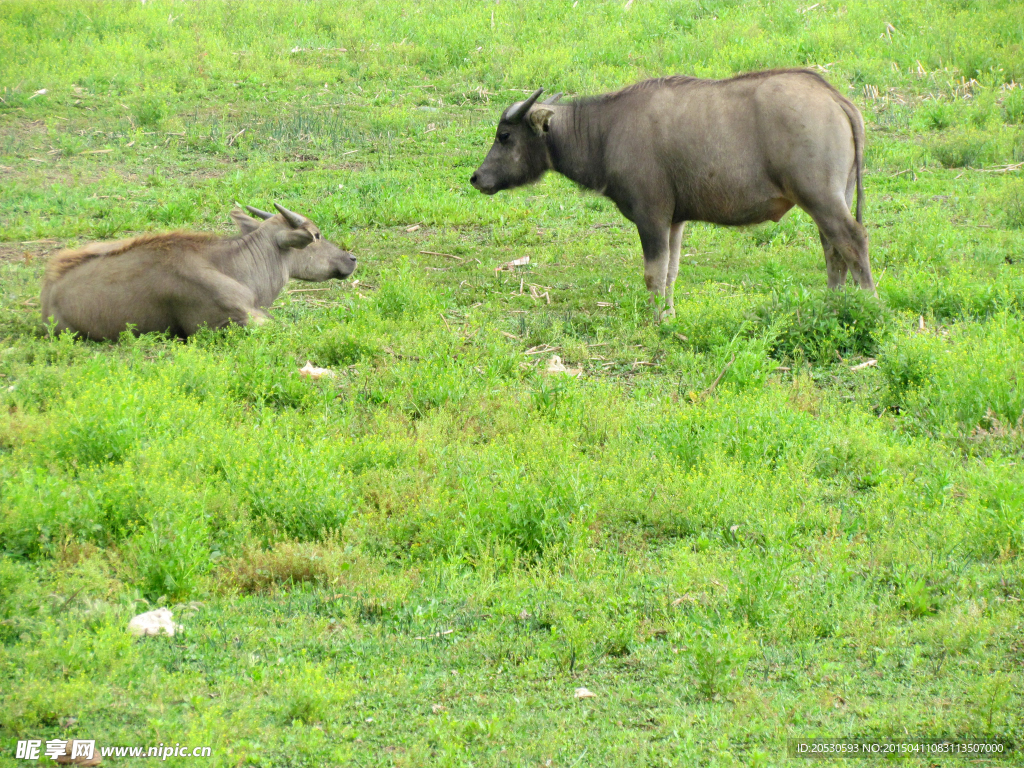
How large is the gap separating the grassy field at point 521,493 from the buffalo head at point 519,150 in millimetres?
918

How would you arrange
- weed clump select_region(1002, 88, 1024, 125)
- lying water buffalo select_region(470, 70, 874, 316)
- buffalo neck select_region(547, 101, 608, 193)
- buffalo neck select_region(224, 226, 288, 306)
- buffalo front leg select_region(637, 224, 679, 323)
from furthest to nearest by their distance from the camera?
weed clump select_region(1002, 88, 1024, 125) < buffalo neck select_region(547, 101, 608, 193) < buffalo front leg select_region(637, 224, 679, 323) < buffalo neck select_region(224, 226, 288, 306) < lying water buffalo select_region(470, 70, 874, 316)

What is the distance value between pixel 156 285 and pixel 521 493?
172 inches

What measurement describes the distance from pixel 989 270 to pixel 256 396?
7.16 m

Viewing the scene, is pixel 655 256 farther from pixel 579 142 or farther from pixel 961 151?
pixel 961 151

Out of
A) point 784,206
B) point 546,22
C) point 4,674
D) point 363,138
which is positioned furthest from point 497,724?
point 546,22

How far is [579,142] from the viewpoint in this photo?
9742 mm

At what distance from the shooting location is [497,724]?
365cm

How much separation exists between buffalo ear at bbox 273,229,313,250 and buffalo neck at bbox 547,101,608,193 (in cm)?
259

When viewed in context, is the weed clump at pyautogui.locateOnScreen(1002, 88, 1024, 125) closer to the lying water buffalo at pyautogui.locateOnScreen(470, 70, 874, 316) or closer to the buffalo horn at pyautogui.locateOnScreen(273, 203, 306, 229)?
the lying water buffalo at pyautogui.locateOnScreen(470, 70, 874, 316)

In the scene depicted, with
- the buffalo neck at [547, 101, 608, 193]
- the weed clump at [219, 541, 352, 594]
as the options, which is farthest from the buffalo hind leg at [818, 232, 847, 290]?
the weed clump at [219, 541, 352, 594]

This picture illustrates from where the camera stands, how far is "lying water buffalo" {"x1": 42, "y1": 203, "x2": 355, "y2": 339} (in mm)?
8172

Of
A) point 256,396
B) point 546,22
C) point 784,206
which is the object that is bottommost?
point 256,396

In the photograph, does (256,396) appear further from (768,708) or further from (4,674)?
(768,708)

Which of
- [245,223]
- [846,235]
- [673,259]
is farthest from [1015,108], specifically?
[245,223]
